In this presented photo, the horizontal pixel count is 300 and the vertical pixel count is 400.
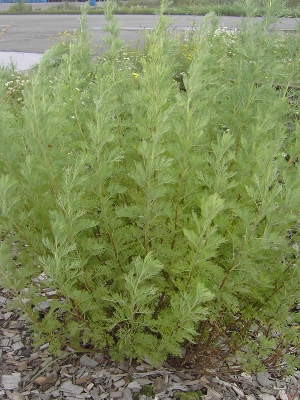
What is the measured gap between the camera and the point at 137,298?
1.84 m

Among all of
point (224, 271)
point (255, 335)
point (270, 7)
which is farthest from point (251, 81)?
point (255, 335)

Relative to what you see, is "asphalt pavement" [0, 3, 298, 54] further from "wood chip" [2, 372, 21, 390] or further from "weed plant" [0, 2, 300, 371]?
"wood chip" [2, 372, 21, 390]

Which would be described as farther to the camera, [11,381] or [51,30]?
[51,30]

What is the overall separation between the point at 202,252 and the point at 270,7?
1.30 meters

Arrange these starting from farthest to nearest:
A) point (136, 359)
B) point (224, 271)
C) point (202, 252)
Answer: point (136, 359), point (224, 271), point (202, 252)

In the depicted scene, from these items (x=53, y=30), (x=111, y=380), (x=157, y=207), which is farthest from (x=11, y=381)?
(x=53, y=30)

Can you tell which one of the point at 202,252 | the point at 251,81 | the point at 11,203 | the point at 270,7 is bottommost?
the point at 202,252

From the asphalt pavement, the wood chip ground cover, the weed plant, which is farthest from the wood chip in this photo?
the asphalt pavement

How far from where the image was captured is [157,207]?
6.18 ft

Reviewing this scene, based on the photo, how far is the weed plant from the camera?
1805mm

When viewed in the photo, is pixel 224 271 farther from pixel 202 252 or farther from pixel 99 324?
pixel 99 324

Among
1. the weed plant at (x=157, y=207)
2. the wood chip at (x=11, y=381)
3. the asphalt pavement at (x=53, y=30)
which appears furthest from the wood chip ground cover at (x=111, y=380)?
the asphalt pavement at (x=53, y=30)

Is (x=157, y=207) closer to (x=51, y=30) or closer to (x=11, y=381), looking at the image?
(x=11, y=381)

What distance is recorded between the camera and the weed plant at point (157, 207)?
5.92 ft
